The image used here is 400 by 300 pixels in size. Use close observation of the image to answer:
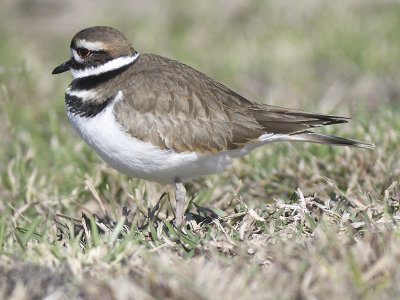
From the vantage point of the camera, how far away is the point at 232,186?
5.62 meters

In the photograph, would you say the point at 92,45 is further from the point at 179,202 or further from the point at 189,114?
the point at 179,202

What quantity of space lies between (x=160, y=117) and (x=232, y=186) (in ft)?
4.17

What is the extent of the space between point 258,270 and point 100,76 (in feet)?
7.14

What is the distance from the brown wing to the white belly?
5 centimetres

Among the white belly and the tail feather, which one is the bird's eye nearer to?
the white belly

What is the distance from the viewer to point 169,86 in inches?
187

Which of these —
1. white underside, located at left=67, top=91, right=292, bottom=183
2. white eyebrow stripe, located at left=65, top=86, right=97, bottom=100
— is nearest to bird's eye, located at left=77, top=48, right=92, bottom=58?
white eyebrow stripe, located at left=65, top=86, right=97, bottom=100

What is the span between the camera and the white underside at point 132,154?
4469mm

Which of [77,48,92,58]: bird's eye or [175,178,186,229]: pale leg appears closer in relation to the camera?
[175,178,186,229]: pale leg

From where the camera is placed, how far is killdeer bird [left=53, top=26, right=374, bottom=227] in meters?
4.53

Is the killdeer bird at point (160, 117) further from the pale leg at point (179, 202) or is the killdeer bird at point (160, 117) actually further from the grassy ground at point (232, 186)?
the grassy ground at point (232, 186)

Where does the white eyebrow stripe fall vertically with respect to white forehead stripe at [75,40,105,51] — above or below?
below

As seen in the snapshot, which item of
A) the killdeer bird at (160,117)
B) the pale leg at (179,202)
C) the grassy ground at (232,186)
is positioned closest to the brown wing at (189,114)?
the killdeer bird at (160,117)

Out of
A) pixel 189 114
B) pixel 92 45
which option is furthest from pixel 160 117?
pixel 92 45
